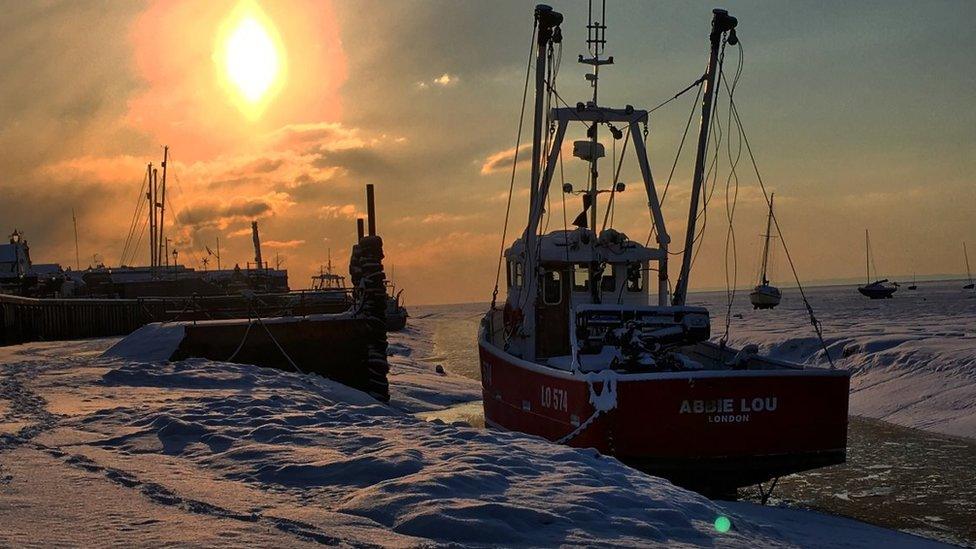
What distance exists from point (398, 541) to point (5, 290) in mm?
54484

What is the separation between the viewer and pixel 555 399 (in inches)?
515

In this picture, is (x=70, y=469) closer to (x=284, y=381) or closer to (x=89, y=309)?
(x=284, y=381)

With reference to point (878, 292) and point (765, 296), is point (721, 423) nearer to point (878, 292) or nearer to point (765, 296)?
point (765, 296)

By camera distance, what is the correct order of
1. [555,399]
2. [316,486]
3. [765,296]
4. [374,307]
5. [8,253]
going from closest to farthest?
[316,486] → [555,399] → [374,307] → [8,253] → [765,296]

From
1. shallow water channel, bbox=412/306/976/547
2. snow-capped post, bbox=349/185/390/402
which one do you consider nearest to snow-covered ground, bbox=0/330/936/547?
shallow water channel, bbox=412/306/976/547

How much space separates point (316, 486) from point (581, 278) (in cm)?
1124

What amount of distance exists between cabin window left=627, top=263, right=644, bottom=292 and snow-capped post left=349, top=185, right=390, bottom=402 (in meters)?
6.94

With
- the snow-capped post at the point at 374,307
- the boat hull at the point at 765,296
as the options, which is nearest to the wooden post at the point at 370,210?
the snow-capped post at the point at 374,307

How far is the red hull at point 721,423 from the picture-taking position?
11.6 meters

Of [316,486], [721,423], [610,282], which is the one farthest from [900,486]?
[316,486]

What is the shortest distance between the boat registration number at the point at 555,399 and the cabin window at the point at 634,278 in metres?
5.10

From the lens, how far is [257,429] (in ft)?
32.3

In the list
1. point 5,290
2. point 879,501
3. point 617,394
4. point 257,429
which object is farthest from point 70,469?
point 5,290

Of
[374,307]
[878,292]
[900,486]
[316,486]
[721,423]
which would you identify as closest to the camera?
[316,486]
